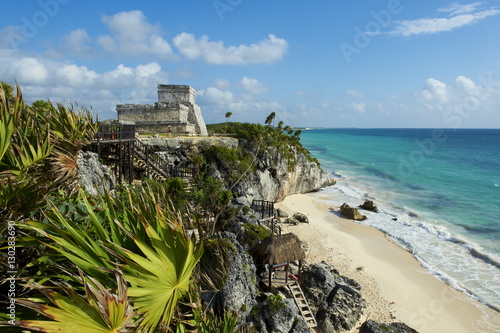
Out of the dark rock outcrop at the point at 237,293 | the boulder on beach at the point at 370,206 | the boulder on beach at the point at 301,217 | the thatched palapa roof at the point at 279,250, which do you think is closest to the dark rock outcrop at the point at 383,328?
the thatched palapa roof at the point at 279,250

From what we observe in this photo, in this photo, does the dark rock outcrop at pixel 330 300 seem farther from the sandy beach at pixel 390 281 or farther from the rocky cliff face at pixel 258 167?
the rocky cliff face at pixel 258 167

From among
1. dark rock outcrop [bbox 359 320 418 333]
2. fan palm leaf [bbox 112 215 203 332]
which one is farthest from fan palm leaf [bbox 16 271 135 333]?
dark rock outcrop [bbox 359 320 418 333]

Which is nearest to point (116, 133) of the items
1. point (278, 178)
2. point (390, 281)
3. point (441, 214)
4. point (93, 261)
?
point (93, 261)

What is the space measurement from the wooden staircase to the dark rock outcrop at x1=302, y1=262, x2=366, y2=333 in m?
0.34

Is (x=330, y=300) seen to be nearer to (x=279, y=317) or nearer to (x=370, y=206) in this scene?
(x=279, y=317)

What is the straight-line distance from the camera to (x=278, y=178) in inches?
1169

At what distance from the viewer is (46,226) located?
3109 millimetres

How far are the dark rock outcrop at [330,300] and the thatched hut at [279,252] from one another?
3.16 ft

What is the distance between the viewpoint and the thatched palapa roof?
40.7 feet

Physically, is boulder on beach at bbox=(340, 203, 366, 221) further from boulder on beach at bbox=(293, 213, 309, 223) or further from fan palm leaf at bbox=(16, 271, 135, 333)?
fan palm leaf at bbox=(16, 271, 135, 333)

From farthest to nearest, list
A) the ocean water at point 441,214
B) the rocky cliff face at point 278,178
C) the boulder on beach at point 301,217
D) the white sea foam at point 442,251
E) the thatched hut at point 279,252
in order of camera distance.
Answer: the rocky cliff face at point 278,178, the boulder on beach at point 301,217, the ocean water at point 441,214, the white sea foam at point 442,251, the thatched hut at point 279,252

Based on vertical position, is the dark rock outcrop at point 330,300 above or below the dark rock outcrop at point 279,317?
below

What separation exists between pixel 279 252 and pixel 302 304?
230 cm

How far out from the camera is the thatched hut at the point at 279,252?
12391 mm
